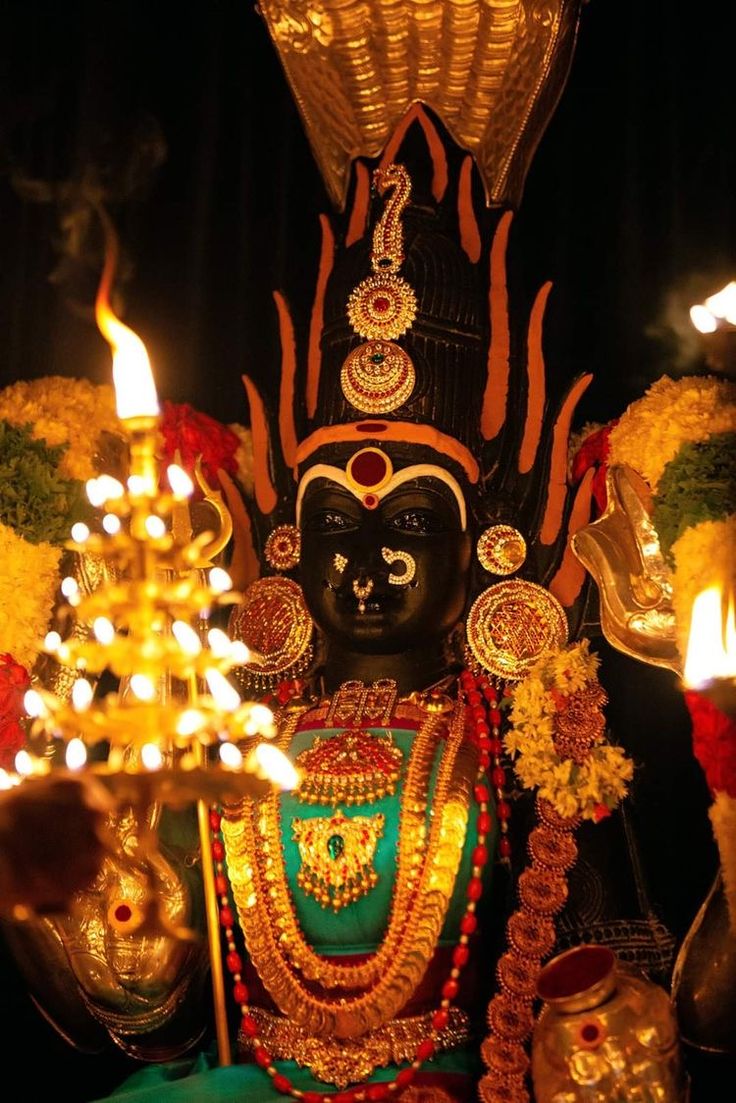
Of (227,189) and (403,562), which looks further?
(227,189)

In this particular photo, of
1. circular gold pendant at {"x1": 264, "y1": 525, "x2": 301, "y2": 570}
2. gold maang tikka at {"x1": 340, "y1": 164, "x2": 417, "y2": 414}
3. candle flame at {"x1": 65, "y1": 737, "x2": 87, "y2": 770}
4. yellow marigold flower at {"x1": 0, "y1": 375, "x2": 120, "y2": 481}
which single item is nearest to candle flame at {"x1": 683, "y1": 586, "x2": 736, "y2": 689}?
candle flame at {"x1": 65, "y1": 737, "x2": 87, "y2": 770}

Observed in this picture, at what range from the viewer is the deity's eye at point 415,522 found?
3.21 metres

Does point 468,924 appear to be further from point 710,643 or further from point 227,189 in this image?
point 227,189

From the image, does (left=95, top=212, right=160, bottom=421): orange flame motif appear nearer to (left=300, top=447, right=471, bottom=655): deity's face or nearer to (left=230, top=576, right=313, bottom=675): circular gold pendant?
(left=300, top=447, right=471, bottom=655): deity's face

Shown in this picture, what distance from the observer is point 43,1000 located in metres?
3.15

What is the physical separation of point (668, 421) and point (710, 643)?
1032 millimetres

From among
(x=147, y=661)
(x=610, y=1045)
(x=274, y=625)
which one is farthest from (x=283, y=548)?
(x=147, y=661)

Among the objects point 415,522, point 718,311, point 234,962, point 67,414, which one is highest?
point 718,311

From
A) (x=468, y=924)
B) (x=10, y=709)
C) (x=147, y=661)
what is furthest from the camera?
(x=10, y=709)

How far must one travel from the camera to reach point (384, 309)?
3.31 metres

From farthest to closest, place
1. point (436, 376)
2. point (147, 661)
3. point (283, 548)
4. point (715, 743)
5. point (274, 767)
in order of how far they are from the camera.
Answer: point (283, 548), point (436, 376), point (715, 743), point (274, 767), point (147, 661)

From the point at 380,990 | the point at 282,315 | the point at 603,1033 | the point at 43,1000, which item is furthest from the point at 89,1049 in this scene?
the point at 282,315

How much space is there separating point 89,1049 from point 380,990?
29.4 inches

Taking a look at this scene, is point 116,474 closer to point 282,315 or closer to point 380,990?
point 282,315
